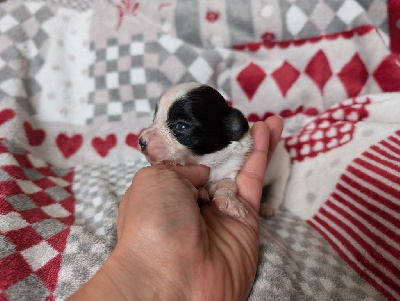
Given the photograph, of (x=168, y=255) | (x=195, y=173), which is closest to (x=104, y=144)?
(x=195, y=173)

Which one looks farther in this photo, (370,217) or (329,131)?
(329,131)

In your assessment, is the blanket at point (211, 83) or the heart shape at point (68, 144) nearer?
the blanket at point (211, 83)

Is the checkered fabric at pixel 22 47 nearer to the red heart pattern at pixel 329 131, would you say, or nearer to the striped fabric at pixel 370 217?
the red heart pattern at pixel 329 131

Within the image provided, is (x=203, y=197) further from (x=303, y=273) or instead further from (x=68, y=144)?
(x=68, y=144)

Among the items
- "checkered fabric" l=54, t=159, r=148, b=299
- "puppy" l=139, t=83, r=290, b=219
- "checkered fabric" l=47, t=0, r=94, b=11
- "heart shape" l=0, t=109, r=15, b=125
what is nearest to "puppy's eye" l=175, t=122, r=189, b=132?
"puppy" l=139, t=83, r=290, b=219

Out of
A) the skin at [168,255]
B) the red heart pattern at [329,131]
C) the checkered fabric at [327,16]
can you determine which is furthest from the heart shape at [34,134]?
the checkered fabric at [327,16]

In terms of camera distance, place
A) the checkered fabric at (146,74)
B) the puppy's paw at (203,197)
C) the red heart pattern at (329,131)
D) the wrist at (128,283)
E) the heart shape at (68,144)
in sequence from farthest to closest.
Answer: the checkered fabric at (146,74) → the heart shape at (68,144) → the red heart pattern at (329,131) → the puppy's paw at (203,197) → the wrist at (128,283)

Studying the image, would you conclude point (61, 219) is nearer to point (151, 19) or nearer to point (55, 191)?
point (55, 191)

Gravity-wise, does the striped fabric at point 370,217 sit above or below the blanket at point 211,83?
below
